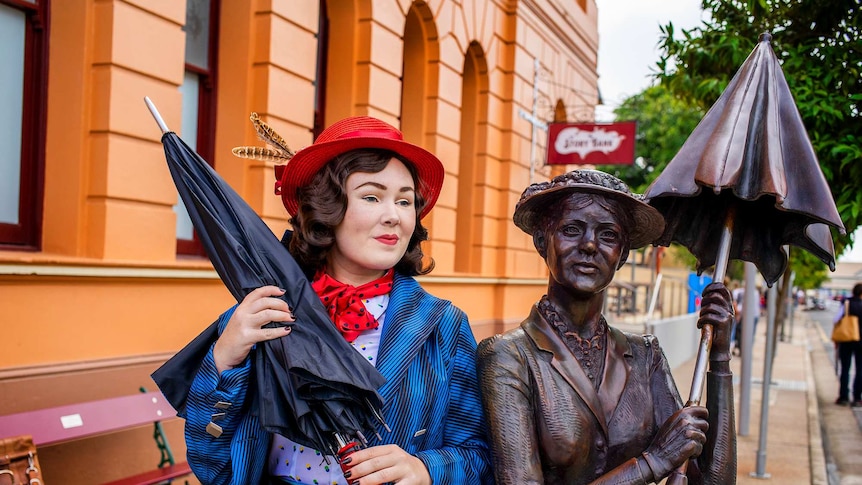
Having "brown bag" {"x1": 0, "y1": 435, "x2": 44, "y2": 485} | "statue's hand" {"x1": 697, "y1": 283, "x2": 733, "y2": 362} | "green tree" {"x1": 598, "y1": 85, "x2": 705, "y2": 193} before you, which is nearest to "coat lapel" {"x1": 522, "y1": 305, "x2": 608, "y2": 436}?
"statue's hand" {"x1": 697, "y1": 283, "x2": 733, "y2": 362}

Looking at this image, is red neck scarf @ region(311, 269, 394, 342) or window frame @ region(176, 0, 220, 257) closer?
red neck scarf @ region(311, 269, 394, 342)

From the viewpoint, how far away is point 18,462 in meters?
3.81

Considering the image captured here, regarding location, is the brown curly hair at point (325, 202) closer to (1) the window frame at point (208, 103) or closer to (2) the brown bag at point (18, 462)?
(2) the brown bag at point (18, 462)

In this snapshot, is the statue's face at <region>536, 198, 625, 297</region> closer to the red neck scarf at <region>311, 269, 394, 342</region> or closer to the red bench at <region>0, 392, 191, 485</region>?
the red neck scarf at <region>311, 269, 394, 342</region>

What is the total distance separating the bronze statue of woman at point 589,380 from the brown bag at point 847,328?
443 inches

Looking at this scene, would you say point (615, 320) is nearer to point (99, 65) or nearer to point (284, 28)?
point (284, 28)

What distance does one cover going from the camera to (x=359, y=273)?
7.16ft

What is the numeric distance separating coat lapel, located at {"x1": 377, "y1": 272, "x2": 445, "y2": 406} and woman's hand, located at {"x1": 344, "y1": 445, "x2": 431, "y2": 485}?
137 mm

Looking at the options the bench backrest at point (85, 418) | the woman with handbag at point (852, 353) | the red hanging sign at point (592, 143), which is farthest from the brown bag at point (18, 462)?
the woman with handbag at point (852, 353)

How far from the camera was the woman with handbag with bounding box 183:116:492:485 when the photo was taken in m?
1.97

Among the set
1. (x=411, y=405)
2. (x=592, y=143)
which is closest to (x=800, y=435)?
(x=592, y=143)

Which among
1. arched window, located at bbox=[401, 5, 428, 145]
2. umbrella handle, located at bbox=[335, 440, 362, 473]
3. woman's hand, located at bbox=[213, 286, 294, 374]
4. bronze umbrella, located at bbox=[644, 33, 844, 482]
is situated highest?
arched window, located at bbox=[401, 5, 428, 145]

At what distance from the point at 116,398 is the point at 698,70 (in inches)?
231

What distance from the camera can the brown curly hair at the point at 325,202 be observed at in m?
2.08
